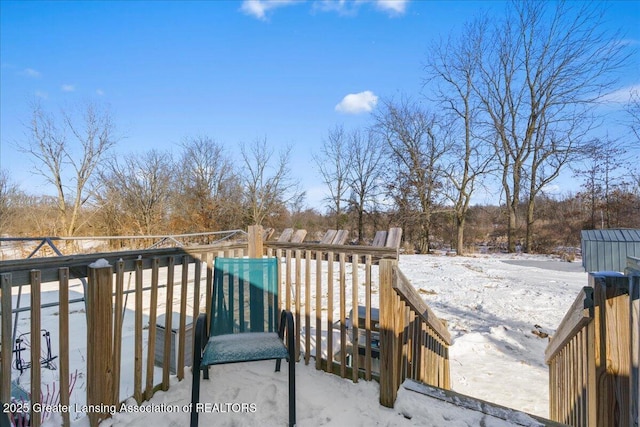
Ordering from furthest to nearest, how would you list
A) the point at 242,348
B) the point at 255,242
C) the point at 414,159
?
the point at 414,159 < the point at 255,242 < the point at 242,348

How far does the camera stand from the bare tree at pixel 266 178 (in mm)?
16250

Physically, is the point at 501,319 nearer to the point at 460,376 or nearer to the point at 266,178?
the point at 460,376

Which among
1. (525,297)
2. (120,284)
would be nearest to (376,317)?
(120,284)

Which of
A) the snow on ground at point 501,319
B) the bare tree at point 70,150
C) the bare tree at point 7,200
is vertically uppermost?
the bare tree at point 70,150

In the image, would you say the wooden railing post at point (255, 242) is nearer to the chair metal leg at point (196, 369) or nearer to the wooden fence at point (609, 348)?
the chair metal leg at point (196, 369)

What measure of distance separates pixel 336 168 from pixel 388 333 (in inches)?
637

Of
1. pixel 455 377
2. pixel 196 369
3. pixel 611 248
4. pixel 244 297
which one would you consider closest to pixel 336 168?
pixel 611 248

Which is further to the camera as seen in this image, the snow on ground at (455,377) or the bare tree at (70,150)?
the bare tree at (70,150)

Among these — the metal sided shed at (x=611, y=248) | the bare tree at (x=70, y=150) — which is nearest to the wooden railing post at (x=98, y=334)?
the metal sided shed at (x=611, y=248)

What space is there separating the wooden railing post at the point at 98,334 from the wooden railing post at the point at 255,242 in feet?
3.68

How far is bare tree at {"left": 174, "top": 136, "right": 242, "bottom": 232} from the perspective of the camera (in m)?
14.0

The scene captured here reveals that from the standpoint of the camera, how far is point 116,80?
877 centimetres

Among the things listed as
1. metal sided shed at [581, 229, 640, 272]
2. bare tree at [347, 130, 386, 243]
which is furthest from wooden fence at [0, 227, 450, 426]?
bare tree at [347, 130, 386, 243]

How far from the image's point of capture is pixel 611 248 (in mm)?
3512
